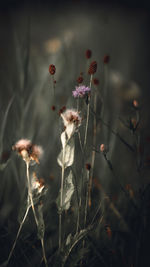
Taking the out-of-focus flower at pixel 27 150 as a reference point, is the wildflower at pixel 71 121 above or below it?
above

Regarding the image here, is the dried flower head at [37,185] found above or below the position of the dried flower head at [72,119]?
below

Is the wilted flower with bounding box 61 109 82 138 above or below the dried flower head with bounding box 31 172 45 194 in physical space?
above

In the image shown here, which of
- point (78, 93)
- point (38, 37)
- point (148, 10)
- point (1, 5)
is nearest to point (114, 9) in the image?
point (148, 10)

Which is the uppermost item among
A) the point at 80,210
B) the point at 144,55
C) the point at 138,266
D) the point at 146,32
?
the point at 146,32

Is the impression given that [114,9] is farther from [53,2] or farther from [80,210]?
[80,210]

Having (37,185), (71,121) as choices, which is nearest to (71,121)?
(71,121)

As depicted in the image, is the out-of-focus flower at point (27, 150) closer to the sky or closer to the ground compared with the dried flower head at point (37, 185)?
closer to the sky

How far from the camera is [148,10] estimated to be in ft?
6.28

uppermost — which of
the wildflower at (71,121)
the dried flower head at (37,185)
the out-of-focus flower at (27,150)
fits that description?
the wildflower at (71,121)

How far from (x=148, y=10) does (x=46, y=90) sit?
134 cm

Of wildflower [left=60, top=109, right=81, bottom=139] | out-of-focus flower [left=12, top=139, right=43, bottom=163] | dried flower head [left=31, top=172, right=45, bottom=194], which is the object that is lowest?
dried flower head [left=31, top=172, right=45, bottom=194]

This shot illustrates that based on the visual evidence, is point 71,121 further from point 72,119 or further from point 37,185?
point 37,185

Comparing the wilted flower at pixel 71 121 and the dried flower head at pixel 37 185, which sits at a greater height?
the wilted flower at pixel 71 121

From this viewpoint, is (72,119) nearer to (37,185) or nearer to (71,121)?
(71,121)
